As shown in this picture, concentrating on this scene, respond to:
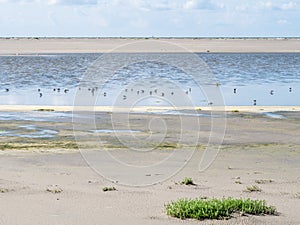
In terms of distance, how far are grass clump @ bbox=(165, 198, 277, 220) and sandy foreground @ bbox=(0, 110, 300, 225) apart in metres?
0.14

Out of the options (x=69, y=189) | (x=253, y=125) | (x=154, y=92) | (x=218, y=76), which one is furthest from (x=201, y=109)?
(x=218, y=76)

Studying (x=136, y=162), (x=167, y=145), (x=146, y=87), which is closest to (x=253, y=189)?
(x=136, y=162)

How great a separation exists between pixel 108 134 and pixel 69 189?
7.59 meters

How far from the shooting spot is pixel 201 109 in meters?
25.5

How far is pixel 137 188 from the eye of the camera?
10484 mm

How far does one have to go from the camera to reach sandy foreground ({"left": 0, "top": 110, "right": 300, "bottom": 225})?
8.48 meters

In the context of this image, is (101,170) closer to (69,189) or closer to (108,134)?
(69,189)

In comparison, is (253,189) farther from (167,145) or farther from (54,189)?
(167,145)

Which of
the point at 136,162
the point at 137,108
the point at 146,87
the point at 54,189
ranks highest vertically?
the point at 146,87

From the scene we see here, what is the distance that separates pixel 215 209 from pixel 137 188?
240 centimetres

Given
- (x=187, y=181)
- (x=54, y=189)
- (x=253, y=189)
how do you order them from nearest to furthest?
(x=54, y=189), (x=253, y=189), (x=187, y=181)

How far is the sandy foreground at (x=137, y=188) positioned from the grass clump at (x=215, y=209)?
14 centimetres

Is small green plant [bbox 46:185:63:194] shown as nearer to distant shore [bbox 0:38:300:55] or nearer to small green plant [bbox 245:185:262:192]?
small green plant [bbox 245:185:262:192]

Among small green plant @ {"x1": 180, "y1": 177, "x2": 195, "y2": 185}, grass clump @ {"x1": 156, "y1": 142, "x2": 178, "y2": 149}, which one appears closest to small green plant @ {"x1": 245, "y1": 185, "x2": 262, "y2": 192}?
small green plant @ {"x1": 180, "y1": 177, "x2": 195, "y2": 185}
